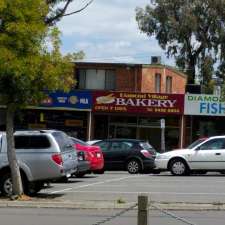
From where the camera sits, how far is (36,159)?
691 inches

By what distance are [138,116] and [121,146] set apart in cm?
1160

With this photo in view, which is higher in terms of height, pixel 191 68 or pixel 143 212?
pixel 191 68

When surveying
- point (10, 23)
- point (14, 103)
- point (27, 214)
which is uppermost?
point (10, 23)

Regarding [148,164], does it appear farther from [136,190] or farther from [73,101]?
[73,101]

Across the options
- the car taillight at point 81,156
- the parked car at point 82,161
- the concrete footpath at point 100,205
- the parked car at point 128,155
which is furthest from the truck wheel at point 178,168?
the concrete footpath at point 100,205

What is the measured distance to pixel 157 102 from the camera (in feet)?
135

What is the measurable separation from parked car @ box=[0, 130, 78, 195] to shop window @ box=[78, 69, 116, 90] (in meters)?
27.1

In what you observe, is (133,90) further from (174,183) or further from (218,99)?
(174,183)

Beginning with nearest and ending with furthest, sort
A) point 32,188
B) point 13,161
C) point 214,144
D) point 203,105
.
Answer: point 13,161
point 32,188
point 214,144
point 203,105

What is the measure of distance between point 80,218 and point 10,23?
15.9 ft

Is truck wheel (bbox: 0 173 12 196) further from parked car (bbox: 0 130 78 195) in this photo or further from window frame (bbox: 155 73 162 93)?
window frame (bbox: 155 73 162 93)

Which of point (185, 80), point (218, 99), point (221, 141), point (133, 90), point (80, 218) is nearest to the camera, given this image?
point (80, 218)

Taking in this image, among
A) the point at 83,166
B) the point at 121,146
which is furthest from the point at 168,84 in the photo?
the point at 83,166

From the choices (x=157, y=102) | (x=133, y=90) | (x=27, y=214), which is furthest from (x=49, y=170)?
(x=133, y=90)
